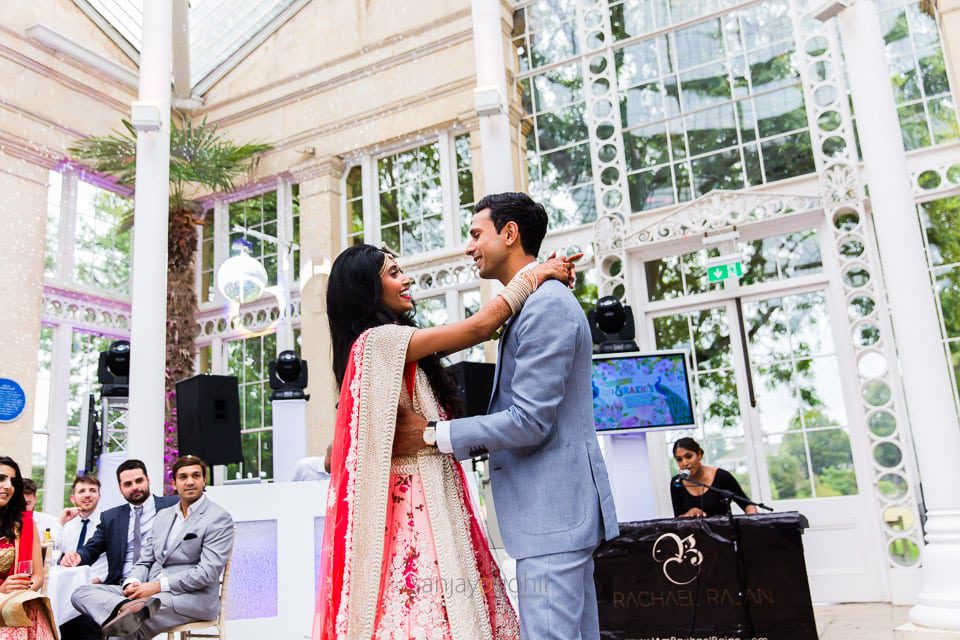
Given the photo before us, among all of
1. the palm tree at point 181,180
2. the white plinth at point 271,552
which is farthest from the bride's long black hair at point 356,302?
the palm tree at point 181,180

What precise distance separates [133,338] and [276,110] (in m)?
5.68

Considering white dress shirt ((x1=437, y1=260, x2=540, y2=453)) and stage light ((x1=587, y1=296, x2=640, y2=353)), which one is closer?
white dress shirt ((x1=437, y1=260, x2=540, y2=453))

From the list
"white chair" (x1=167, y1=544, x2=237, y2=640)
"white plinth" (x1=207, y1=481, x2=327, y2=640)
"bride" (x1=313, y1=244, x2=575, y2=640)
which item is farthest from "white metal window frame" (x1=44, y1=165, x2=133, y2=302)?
"bride" (x1=313, y1=244, x2=575, y2=640)

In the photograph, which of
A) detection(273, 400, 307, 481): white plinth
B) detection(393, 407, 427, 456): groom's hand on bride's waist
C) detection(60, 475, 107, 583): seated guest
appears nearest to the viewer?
detection(393, 407, 427, 456): groom's hand on bride's waist

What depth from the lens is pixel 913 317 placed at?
4.14 meters

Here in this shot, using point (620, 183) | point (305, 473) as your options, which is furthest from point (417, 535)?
point (620, 183)

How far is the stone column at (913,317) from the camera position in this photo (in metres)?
3.88

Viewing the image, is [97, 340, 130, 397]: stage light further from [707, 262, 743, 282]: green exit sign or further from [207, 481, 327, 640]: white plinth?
[707, 262, 743, 282]: green exit sign

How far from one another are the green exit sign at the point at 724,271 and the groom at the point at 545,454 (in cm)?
576

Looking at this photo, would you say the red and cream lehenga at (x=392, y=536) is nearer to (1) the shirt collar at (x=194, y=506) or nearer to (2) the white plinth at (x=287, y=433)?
(1) the shirt collar at (x=194, y=506)

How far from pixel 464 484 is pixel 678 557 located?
2.98 m

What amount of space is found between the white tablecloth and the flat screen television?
3.28m

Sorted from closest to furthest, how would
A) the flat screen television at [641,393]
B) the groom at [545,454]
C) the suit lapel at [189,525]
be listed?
1. the groom at [545,454]
2. the suit lapel at [189,525]
3. the flat screen television at [641,393]

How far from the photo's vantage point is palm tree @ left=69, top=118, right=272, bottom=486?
32.7ft
